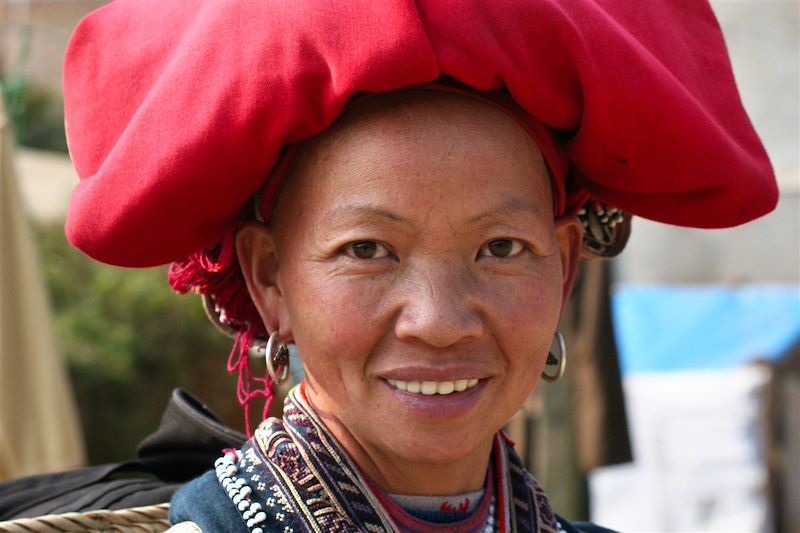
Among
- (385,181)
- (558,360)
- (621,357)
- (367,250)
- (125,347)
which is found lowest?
(125,347)

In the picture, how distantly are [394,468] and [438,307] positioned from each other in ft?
1.22

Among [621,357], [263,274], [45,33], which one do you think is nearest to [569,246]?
[263,274]

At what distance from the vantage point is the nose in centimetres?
183

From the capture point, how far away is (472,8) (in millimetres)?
1812

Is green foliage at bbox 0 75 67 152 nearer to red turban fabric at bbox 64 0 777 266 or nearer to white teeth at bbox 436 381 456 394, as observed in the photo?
red turban fabric at bbox 64 0 777 266

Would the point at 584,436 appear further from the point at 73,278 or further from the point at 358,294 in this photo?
the point at 73,278

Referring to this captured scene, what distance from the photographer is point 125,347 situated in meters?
7.79

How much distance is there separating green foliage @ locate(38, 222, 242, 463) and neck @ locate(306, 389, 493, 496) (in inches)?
231

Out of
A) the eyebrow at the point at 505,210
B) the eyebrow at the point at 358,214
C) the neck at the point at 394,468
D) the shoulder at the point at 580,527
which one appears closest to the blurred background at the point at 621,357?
the shoulder at the point at 580,527

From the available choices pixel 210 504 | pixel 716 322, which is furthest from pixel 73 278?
pixel 210 504

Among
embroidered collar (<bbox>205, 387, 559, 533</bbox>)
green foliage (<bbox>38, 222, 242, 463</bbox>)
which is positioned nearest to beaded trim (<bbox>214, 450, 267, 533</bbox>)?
embroidered collar (<bbox>205, 387, 559, 533</bbox>)

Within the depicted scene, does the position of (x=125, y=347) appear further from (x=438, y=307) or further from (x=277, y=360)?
(x=438, y=307)

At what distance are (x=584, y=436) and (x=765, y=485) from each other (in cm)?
225

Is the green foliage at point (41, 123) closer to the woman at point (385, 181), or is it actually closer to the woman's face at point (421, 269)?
the woman at point (385, 181)
